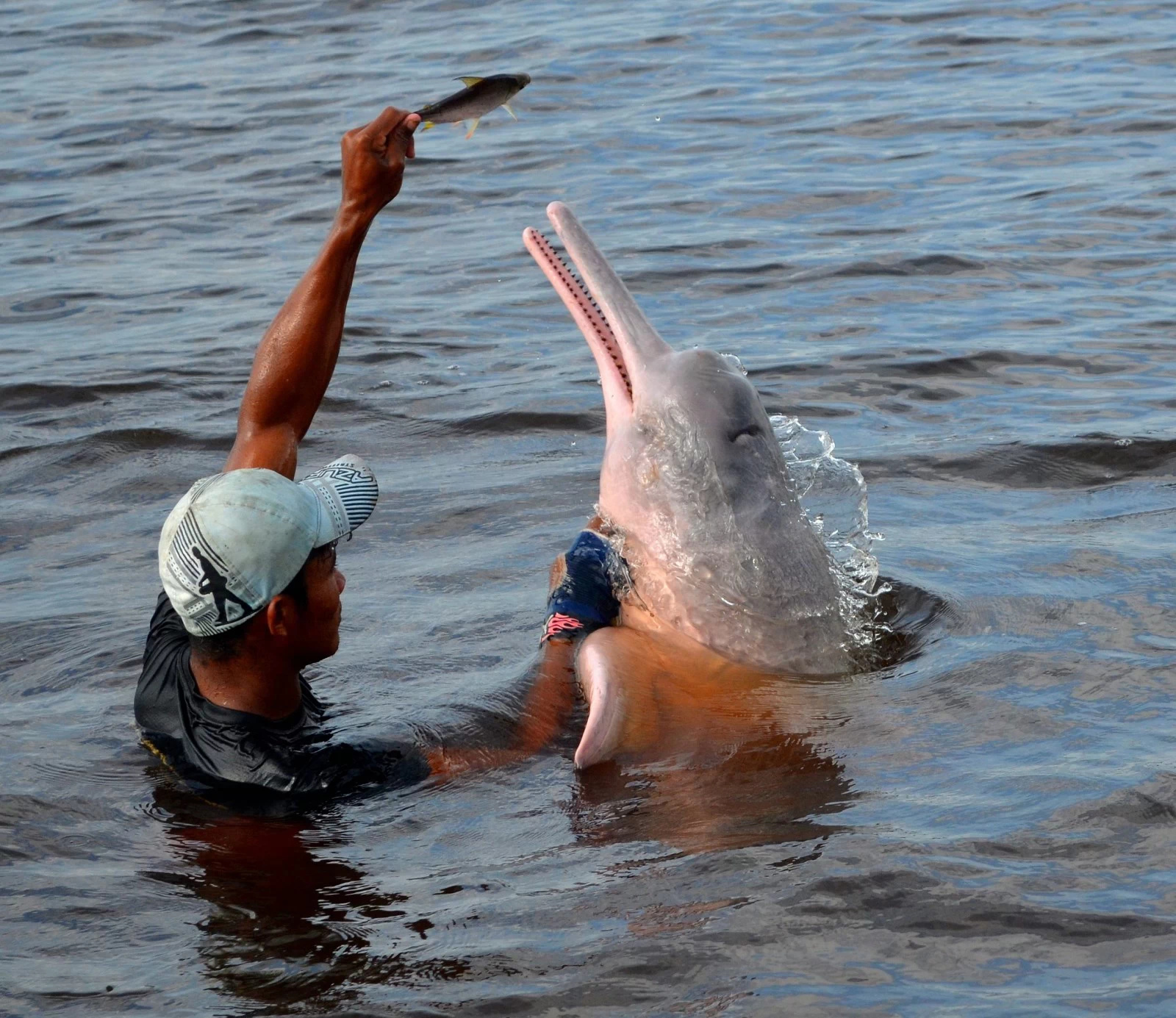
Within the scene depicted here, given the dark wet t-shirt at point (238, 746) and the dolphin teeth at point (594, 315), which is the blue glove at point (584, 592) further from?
the dark wet t-shirt at point (238, 746)

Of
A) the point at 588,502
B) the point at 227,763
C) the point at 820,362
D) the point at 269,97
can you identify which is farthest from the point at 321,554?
the point at 269,97

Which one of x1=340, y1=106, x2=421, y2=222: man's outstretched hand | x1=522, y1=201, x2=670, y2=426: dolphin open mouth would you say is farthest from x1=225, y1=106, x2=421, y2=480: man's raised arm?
x1=522, y1=201, x2=670, y2=426: dolphin open mouth

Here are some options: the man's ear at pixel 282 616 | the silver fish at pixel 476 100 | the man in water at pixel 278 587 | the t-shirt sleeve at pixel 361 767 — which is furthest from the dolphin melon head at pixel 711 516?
the man's ear at pixel 282 616

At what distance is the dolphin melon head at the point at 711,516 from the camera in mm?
6703

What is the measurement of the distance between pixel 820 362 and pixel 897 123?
603 cm

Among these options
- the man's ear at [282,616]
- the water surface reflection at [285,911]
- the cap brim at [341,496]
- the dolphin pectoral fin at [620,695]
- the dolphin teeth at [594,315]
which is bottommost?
the water surface reflection at [285,911]

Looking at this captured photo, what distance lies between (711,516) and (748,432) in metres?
0.40

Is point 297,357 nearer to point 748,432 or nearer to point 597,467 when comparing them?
point 748,432

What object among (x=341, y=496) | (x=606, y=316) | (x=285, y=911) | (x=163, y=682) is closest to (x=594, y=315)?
(x=606, y=316)

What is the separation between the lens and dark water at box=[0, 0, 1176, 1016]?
15.6 ft

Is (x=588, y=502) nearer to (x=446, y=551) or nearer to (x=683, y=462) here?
(x=446, y=551)

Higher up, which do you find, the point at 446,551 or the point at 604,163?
the point at 604,163

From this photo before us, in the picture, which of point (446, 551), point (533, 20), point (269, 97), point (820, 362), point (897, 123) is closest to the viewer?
point (446, 551)

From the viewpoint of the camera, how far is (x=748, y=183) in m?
14.4
